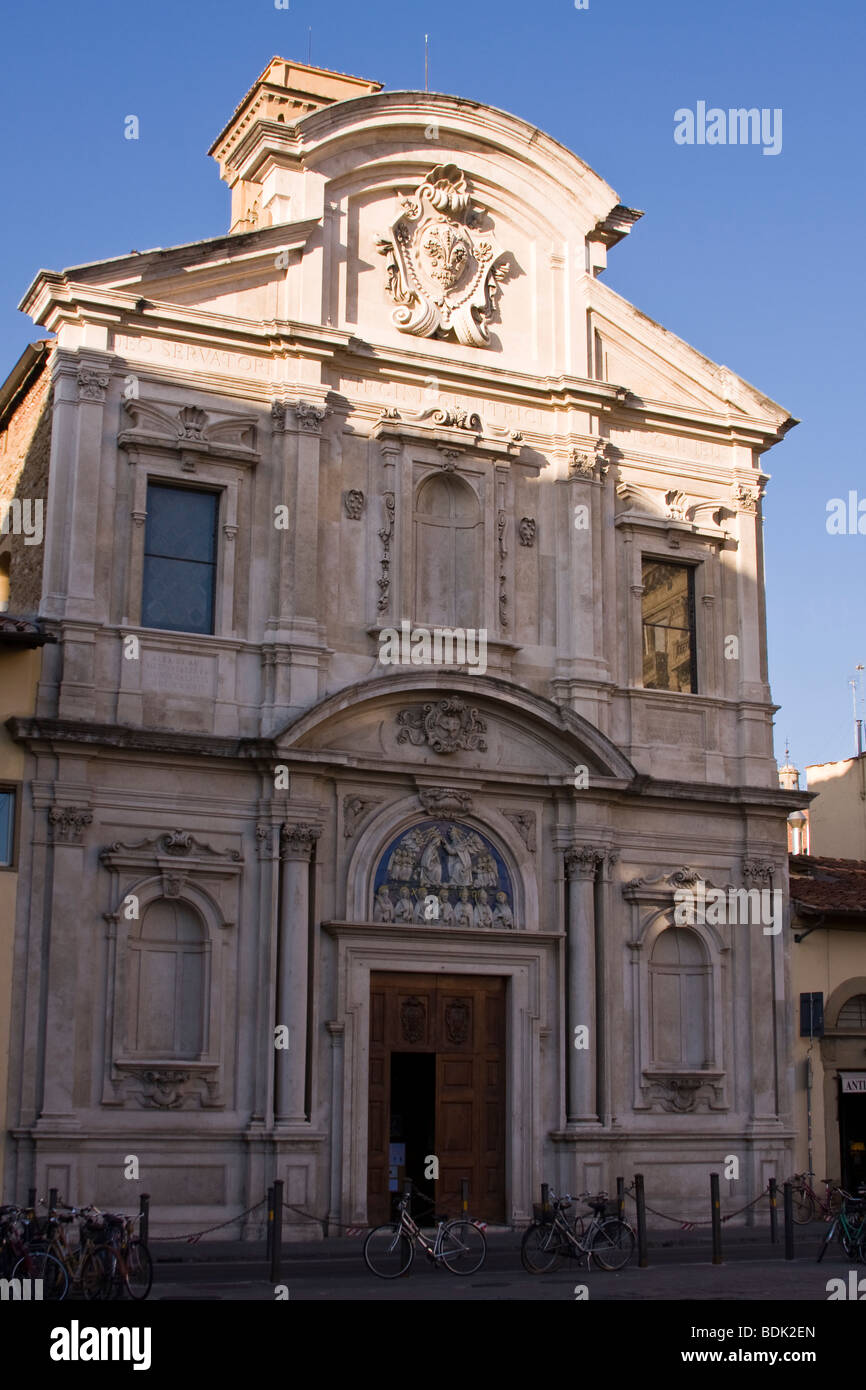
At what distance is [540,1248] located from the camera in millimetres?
19141

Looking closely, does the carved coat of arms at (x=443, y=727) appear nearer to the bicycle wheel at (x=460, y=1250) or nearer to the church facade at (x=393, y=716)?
the church facade at (x=393, y=716)

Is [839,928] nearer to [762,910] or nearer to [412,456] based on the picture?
[762,910]

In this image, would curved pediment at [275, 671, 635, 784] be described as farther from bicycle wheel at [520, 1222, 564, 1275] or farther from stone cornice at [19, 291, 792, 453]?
bicycle wheel at [520, 1222, 564, 1275]

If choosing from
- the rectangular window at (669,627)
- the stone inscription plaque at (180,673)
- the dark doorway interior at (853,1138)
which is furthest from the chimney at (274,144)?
the dark doorway interior at (853,1138)

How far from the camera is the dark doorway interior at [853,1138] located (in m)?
26.7

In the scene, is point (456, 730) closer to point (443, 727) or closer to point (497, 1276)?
point (443, 727)

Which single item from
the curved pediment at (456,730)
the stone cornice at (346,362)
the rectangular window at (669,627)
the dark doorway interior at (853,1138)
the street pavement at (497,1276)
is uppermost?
the stone cornice at (346,362)

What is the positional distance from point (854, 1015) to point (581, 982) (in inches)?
225

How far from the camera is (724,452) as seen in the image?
2786cm

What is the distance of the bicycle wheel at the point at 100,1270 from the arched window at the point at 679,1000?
1078cm

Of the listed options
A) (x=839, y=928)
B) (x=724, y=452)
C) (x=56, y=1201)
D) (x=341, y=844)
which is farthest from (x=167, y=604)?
(x=839, y=928)

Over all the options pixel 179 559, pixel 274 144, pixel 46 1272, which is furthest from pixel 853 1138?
pixel 274 144

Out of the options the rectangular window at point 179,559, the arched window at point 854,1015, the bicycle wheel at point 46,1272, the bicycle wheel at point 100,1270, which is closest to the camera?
the bicycle wheel at point 46,1272

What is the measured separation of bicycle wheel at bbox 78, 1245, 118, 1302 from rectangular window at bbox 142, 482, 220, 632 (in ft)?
30.3
